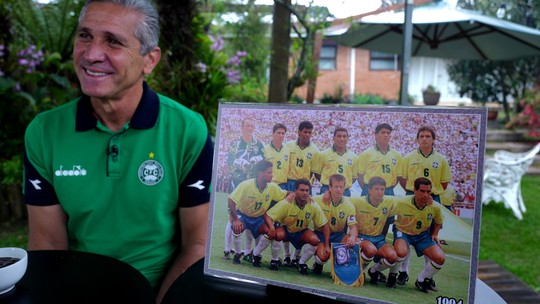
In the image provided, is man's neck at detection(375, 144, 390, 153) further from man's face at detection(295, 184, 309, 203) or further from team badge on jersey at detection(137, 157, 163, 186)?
team badge on jersey at detection(137, 157, 163, 186)

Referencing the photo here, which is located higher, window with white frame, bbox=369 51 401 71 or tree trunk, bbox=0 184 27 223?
window with white frame, bbox=369 51 401 71

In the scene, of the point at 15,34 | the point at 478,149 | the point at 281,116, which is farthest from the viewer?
the point at 15,34

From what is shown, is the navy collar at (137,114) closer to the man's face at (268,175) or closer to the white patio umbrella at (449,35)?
the man's face at (268,175)

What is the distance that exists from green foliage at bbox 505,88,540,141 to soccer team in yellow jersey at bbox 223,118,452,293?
10.6m

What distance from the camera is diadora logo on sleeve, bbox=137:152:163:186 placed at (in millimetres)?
1492

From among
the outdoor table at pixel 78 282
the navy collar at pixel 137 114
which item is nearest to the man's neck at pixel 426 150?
the outdoor table at pixel 78 282

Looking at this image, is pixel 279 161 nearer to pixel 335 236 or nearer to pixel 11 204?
pixel 335 236

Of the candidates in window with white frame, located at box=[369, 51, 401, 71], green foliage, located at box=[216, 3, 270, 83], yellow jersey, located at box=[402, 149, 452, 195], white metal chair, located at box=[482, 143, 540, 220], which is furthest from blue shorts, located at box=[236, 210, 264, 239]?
window with white frame, located at box=[369, 51, 401, 71]

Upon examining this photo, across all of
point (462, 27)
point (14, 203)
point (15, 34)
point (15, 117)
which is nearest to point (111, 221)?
point (14, 203)

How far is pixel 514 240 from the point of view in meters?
4.43

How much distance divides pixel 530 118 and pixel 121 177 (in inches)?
428

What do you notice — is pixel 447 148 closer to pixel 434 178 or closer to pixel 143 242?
pixel 434 178

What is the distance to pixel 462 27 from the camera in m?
6.02

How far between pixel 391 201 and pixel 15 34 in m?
6.58
